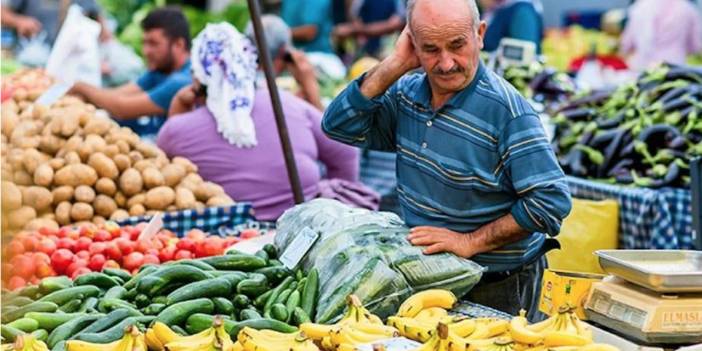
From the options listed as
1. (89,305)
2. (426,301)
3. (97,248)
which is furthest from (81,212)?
(426,301)

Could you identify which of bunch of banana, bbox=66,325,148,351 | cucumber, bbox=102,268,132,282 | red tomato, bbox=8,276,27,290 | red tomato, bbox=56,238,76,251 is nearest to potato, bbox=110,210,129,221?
red tomato, bbox=56,238,76,251

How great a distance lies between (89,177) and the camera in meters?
5.55

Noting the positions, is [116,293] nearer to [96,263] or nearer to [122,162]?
[96,263]

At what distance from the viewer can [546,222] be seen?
139 inches

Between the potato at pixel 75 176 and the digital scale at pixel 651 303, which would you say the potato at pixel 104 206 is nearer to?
the potato at pixel 75 176

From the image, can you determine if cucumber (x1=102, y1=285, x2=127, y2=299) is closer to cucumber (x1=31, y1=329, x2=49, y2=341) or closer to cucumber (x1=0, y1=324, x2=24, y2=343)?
cucumber (x1=31, y1=329, x2=49, y2=341)

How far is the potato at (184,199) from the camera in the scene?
18.3 ft

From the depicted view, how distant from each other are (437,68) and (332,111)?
1.66ft

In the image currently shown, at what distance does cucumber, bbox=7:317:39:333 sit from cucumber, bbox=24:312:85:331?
0.08 feet

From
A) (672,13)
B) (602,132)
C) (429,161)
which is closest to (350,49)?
(672,13)

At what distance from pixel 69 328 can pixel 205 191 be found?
238cm

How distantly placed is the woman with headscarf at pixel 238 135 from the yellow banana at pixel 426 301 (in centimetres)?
255

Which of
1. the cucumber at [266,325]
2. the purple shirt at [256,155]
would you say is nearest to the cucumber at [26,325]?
the cucumber at [266,325]

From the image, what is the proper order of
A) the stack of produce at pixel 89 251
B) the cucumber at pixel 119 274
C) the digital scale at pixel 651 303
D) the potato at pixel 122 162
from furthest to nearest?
the potato at pixel 122 162
the stack of produce at pixel 89 251
the cucumber at pixel 119 274
the digital scale at pixel 651 303
